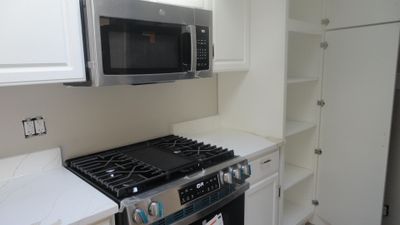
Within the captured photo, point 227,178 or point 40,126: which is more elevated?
point 40,126

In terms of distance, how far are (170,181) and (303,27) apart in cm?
140

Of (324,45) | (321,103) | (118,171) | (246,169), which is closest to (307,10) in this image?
(324,45)

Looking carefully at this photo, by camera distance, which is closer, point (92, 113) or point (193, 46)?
point (193, 46)

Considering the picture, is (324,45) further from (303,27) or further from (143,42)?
(143,42)

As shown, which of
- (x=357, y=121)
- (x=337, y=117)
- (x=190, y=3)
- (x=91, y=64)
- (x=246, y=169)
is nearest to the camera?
(x=91, y=64)

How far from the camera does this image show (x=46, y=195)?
1141 mm

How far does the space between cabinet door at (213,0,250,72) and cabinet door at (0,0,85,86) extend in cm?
85

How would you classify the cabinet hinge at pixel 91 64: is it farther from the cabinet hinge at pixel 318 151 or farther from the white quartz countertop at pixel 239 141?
the cabinet hinge at pixel 318 151

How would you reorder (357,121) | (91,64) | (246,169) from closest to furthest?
(91,64)
(246,169)
(357,121)

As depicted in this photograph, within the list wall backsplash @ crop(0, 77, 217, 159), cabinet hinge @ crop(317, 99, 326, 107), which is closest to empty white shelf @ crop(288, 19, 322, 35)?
cabinet hinge @ crop(317, 99, 326, 107)

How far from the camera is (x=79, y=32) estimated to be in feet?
3.82

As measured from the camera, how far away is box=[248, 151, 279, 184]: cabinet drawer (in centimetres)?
168

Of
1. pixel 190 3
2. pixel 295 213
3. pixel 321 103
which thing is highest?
pixel 190 3

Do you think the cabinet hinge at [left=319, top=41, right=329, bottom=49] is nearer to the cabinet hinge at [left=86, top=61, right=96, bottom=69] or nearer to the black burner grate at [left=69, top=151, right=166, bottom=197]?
the black burner grate at [left=69, top=151, right=166, bottom=197]
